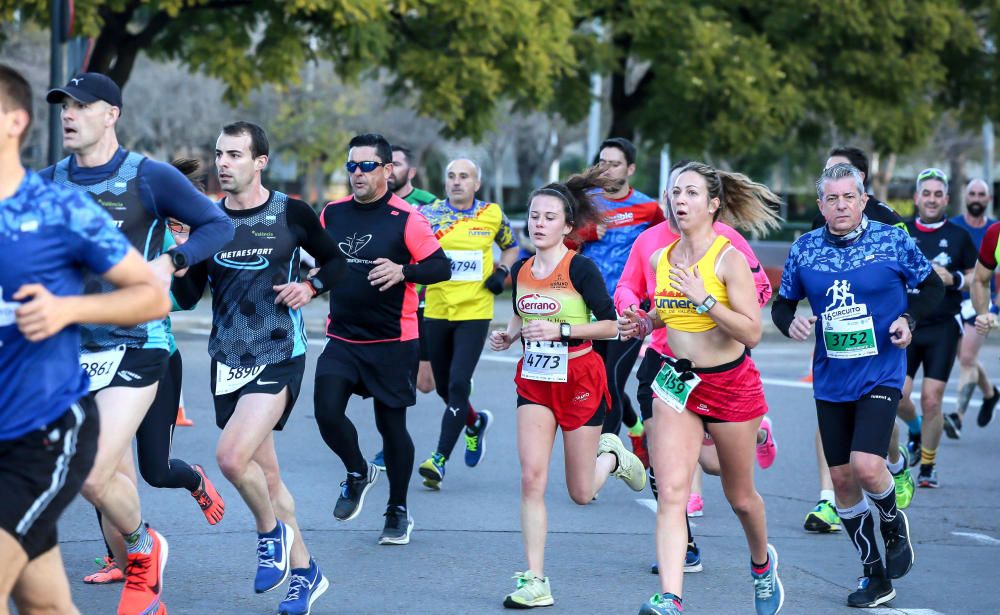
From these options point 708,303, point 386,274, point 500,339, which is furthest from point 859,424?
point 386,274

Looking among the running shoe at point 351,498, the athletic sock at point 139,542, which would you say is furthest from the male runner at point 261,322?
the running shoe at point 351,498

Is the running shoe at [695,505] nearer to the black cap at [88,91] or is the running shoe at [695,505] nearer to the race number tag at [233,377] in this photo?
the race number tag at [233,377]

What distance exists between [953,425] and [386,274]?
261 inches

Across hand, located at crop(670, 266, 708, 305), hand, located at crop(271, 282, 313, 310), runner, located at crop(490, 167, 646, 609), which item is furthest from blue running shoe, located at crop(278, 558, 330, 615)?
hand, located at crop(670, 266, 708, 305)

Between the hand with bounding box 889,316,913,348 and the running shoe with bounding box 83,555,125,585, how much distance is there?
11.7 feet

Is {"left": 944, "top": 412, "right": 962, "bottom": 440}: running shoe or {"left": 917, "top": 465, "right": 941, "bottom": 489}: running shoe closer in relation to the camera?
{"left": 917, "top": 465, "right": 941, "bottom": 489}: running shoe

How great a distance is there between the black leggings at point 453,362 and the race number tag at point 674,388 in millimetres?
3398

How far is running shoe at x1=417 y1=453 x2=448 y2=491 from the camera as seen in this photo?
906cm

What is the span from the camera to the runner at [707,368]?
19.2 feet

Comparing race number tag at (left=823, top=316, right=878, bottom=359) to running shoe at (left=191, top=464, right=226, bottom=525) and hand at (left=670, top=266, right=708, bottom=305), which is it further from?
running shoe at (left=191, top=464, right=226, bottom=525)

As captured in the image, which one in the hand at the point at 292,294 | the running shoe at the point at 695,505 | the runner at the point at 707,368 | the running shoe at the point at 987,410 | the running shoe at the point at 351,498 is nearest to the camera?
the runner at the point at 707,368

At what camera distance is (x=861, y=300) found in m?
6.60

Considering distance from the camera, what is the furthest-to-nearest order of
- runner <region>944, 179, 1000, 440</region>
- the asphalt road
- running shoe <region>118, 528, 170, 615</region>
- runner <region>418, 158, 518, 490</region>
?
1. runner <region>944, 179, 1000, 440</region>
2. runner <region>418, 158, 518, 490</region>
3. the asphalt road
4. running shoe <region>118, 528, 170, 615</region>

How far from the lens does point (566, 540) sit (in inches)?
304
